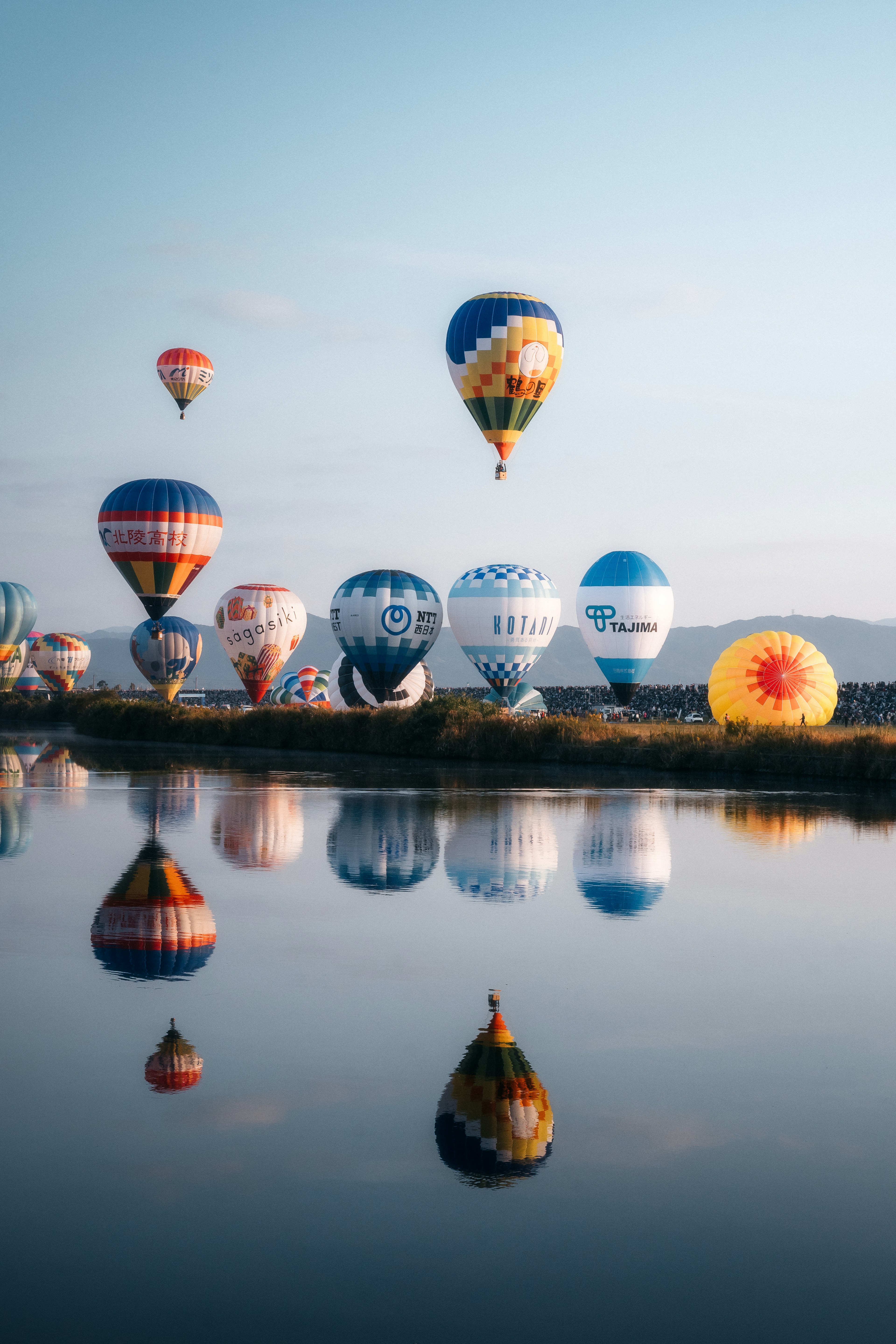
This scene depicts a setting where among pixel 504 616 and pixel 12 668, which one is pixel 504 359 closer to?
pixel 504 616

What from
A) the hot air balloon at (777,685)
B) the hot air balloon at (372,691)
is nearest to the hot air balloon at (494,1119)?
the hot air balloon at (777,685)

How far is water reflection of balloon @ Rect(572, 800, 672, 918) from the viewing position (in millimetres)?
12398

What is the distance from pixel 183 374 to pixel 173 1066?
45.6 m

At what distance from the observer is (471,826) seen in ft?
57.5

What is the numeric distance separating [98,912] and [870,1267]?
25.9 ft

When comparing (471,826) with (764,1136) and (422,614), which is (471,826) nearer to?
(764,1136)

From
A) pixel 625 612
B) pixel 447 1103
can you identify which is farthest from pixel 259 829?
pixel 625 612

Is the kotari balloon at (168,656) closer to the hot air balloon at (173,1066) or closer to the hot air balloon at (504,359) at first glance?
the hot air balloon at (504,359)

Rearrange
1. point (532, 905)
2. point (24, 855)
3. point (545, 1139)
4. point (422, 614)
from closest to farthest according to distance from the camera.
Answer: point (545, 1139) < point (532, 905) < point (24, 855) < point (422, 614)

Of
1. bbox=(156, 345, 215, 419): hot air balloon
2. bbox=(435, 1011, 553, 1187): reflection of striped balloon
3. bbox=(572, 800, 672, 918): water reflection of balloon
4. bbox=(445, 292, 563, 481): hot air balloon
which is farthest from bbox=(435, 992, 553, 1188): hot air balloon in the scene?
bbox=(156, 345, 215, 419): hot air balloon

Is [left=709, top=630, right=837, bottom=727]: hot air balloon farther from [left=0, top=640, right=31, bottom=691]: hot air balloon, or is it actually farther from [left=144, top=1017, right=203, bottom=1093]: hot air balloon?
[left=0, top=640, right=31, bottom=691]: hot air balloon

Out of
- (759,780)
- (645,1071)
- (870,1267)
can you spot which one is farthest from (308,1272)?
(759,780)

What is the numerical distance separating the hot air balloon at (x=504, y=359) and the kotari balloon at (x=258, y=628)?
19513 millimetres

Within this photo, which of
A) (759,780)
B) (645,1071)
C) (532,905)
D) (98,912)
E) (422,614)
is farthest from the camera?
(422,614)
